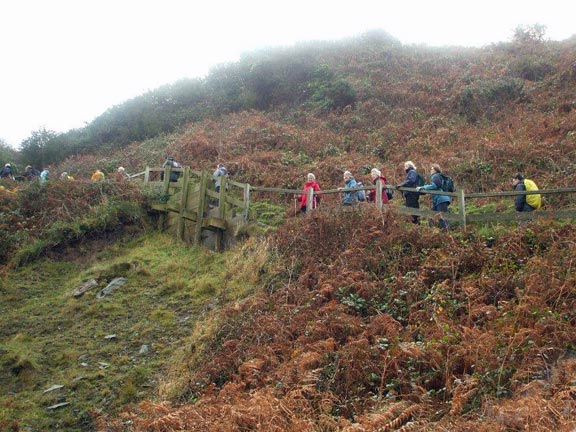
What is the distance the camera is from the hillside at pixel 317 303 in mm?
7047

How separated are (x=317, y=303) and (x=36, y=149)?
2338cm

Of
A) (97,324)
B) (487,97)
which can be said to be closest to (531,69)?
(487,97)

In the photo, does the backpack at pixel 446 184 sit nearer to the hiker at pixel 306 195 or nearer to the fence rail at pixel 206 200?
the fence rail at pixel 206 200

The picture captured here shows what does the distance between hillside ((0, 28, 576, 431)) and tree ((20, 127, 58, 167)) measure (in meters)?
9.87

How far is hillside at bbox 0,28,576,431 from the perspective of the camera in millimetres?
7047

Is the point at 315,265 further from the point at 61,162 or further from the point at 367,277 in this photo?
the point at 61,162

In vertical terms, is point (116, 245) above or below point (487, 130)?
below

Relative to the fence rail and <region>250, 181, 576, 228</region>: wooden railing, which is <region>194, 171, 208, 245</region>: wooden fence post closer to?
the fence rail

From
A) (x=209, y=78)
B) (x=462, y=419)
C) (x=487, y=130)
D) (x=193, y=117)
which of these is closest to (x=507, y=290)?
(x=462, y=419)

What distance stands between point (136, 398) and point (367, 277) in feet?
13.7

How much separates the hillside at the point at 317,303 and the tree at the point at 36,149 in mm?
9872

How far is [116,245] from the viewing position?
1609cm

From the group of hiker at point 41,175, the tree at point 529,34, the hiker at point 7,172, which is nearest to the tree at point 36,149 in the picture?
the group of hiker at point 41,175

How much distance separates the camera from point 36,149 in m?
29.2
